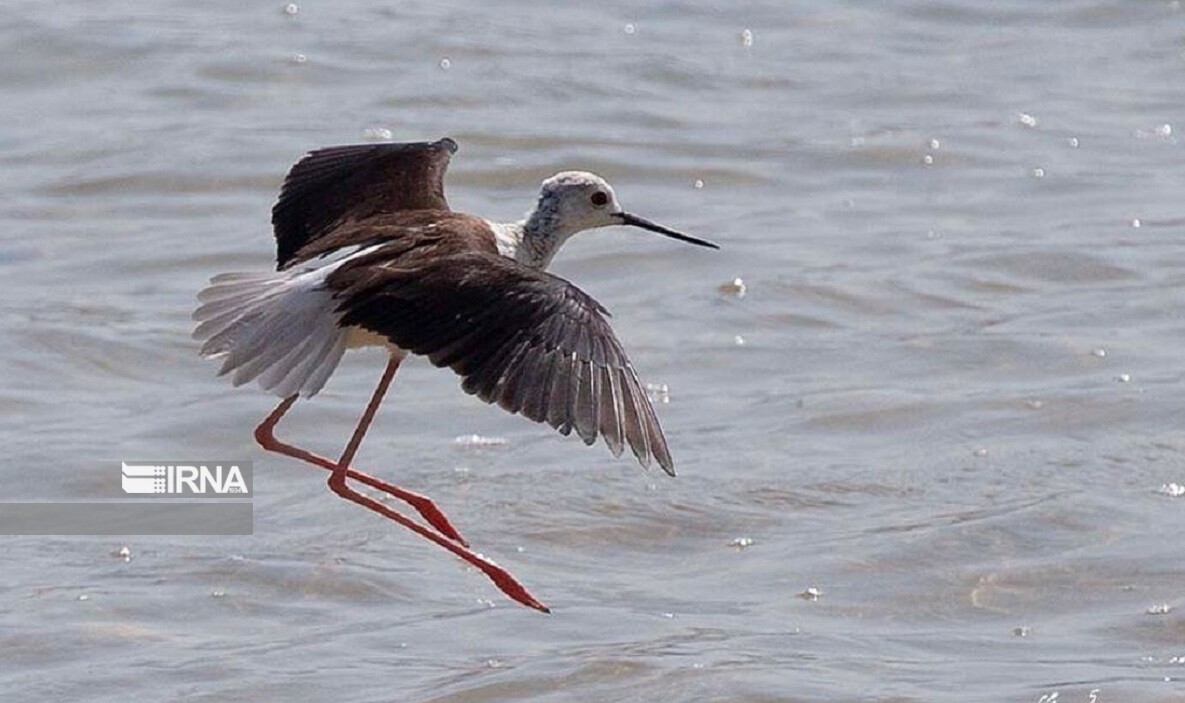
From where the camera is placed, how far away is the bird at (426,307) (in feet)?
20.0

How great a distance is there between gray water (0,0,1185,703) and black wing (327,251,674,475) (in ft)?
3.27

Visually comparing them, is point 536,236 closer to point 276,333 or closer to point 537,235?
point 537,235

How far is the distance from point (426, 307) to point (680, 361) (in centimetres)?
324

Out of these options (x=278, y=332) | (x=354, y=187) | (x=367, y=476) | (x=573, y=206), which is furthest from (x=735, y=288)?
(x=278, y=332)

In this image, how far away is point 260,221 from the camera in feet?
36.9

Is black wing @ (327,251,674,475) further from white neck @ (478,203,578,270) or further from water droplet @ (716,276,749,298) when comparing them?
water droplet @ (716,276,749,298)

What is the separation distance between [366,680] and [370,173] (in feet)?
5.38

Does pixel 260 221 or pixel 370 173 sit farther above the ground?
pixel 370 173

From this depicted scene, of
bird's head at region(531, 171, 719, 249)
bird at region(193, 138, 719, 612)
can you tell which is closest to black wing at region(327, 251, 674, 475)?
bird at region(193, 138, 719, 612)

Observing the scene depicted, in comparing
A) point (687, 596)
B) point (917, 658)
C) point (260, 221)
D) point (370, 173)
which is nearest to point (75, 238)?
point (260, 221)

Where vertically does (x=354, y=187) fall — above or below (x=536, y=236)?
above

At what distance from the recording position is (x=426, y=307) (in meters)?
6.43

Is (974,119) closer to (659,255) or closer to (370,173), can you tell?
(659,255)

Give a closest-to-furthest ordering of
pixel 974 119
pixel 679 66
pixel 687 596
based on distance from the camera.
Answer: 1. pixel 687 596
2. pixel 974 119
3. pixel 679 66
